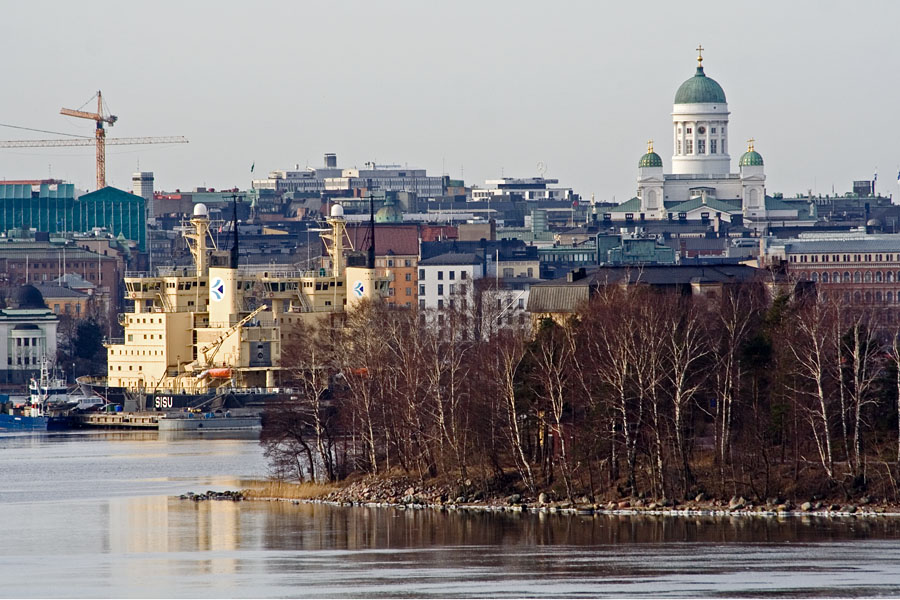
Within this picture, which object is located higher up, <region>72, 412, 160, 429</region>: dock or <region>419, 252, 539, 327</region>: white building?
<region>419, 252, 539, 327</region>: white building

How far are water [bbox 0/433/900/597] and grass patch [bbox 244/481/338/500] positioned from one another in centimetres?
148

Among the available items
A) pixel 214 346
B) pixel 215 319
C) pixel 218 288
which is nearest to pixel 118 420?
pixel 214 346

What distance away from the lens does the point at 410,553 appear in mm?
52906

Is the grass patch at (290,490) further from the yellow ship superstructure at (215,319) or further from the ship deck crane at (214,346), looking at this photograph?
the ship deck crane at (214,346)

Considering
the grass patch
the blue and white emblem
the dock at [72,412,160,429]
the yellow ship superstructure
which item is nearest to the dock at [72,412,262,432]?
the dock at [72,412,160,429]

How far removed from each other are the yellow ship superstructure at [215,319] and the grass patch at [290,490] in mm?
37604

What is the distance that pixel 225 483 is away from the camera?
70.1m

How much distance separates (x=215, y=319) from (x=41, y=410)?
856 centimetres

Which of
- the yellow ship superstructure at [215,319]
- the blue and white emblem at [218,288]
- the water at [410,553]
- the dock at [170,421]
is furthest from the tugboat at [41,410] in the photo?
the water at [410,553]

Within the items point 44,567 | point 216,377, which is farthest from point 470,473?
point 216,377

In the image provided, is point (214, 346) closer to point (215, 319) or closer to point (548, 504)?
point (215, 319)

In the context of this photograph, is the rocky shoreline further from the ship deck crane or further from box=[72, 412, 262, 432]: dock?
the ship deck crane

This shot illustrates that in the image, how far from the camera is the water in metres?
47.8

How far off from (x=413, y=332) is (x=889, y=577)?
26.4 metres
